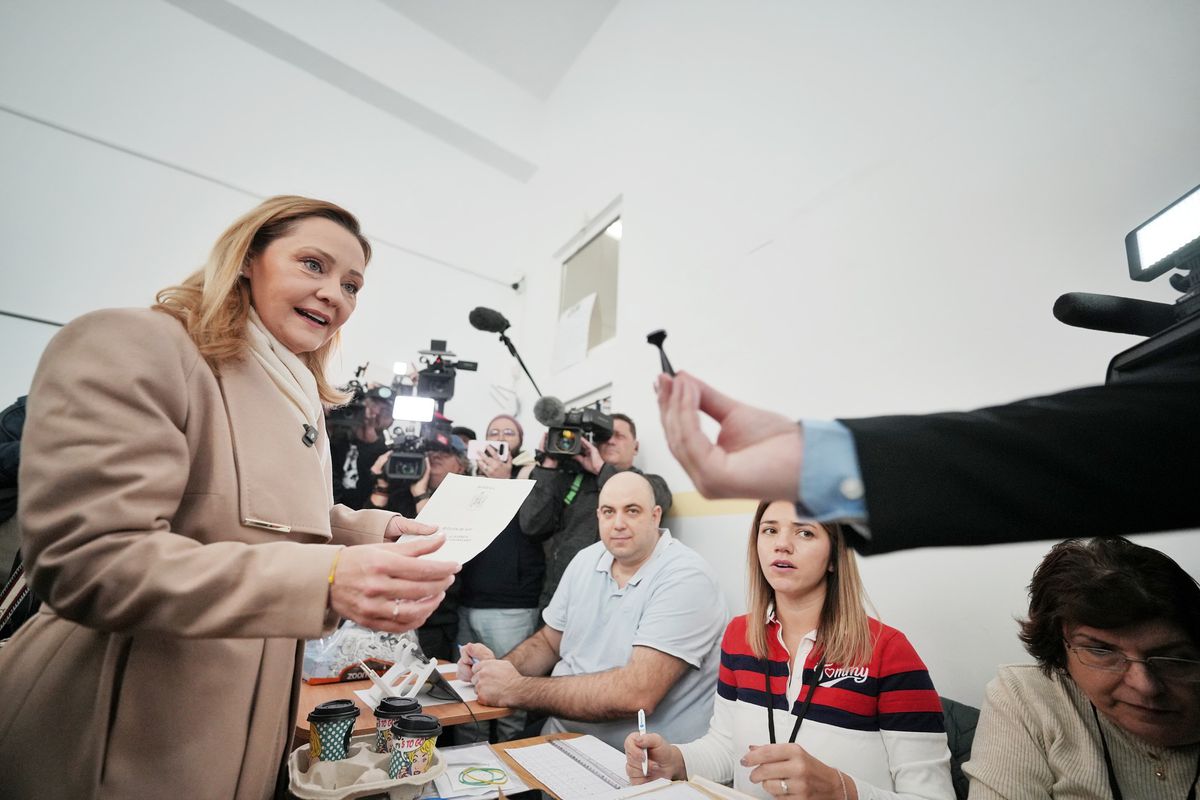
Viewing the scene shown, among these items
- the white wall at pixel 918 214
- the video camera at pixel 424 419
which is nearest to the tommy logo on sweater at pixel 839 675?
the white wall at pixel 918 214

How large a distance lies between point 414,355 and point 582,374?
1.44 metres

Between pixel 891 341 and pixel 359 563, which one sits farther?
pixel 891 341

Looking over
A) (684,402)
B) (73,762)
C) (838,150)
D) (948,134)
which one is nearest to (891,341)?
(948,134)

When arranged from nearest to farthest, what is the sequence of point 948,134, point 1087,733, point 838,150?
1. point 1087,733
2. point 948,134
3. point 838,150

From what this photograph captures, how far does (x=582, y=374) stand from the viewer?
353 cm

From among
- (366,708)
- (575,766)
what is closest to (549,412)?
(366,708)

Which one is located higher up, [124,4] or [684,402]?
[124,4]

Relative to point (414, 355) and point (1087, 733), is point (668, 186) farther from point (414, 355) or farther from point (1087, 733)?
point (1087, 733)

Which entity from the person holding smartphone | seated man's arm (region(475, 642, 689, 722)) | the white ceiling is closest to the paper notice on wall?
the person holding smartphone

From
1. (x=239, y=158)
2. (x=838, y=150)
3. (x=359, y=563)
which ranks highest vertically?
(x=239, y=158)

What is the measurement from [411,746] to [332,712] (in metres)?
0.16

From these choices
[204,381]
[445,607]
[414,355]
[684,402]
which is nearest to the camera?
[684,402]

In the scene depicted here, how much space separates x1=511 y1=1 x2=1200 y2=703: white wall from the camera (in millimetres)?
1292

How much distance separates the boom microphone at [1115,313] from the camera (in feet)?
2.77
